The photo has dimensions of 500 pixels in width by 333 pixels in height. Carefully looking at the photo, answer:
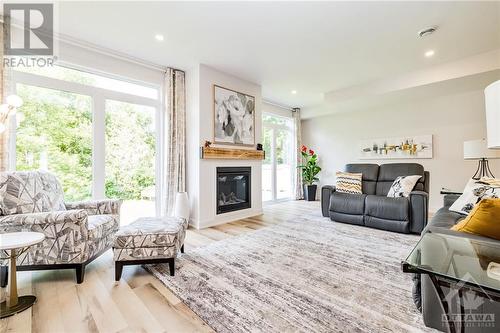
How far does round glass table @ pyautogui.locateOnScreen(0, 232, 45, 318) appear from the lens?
4.76 feet

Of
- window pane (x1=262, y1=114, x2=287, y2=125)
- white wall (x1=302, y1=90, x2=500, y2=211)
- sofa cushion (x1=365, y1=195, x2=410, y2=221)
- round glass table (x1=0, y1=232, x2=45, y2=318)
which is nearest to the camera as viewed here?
round glass table (x1=0, y1=232, x2=45, y2=318)

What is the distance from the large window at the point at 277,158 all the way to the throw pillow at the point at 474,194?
156 inches

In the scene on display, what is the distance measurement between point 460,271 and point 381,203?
2.36 metres

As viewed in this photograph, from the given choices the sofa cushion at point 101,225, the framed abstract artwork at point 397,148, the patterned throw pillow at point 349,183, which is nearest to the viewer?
the sofa cushion at point 101,225

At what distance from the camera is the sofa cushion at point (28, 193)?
1918mm

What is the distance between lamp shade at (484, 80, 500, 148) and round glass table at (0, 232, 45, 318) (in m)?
2.57

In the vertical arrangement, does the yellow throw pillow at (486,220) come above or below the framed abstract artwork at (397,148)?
below

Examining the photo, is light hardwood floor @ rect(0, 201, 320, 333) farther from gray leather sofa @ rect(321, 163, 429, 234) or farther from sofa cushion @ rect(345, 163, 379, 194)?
sofa cushion @ rect(345, 163, 379, 194)

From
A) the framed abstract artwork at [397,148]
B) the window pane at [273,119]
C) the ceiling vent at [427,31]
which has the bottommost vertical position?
the framed abstract artwork at [397,148]

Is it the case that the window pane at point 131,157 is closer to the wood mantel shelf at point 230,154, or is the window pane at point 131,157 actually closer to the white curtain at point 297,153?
the wood mantel shelf at point 230,154

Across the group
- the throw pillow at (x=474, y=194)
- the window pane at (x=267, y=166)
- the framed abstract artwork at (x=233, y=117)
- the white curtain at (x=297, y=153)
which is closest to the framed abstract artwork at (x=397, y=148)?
the white curtain at (x=297, y=153)

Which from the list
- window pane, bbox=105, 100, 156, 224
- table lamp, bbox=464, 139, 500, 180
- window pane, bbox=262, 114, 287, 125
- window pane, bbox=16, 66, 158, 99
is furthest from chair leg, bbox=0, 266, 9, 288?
table lamp, bbox=464, 139, 500, 180

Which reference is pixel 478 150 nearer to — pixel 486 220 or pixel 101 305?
pixel 486 220

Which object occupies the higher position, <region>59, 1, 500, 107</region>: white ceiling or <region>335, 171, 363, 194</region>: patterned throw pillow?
<region>59, 1, 500, 107</region>: white ceiling
